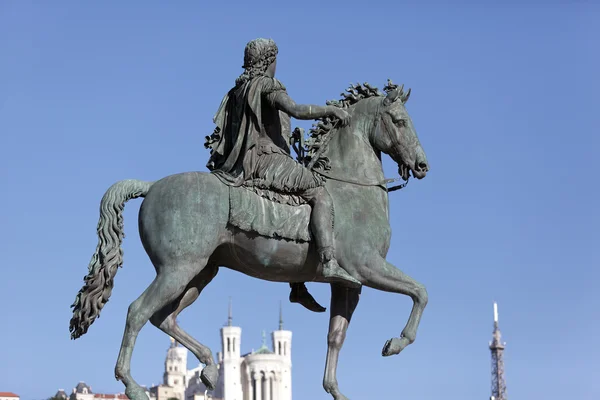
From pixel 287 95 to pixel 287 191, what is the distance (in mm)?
1017

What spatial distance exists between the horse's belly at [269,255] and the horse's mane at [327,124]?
0.98 m

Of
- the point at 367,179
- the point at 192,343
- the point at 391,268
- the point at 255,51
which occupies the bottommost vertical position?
the point at 192,343

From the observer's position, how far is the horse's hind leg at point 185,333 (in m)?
13.0

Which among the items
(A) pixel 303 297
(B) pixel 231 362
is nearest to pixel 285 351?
(B) pixel 231 362

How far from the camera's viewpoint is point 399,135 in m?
13.5

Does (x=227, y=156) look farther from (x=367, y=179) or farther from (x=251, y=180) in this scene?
(x=367, y=179)

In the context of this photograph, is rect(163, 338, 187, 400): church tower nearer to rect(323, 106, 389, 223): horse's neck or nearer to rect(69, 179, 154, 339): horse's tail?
rect(323, 106, 389, 223): horse's neck

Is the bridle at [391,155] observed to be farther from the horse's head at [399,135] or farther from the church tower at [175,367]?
the church tower at [175,367]

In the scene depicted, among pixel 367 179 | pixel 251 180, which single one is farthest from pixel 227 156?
pixel 367 179

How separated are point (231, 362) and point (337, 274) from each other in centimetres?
16708

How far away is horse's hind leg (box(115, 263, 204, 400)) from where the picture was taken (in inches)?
492

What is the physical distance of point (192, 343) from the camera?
43.1ft

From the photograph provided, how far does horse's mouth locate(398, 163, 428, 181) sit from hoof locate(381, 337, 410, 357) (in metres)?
1.78

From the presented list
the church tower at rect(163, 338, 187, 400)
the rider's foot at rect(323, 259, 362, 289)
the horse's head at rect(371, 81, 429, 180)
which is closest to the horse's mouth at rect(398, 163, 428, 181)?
the horse's head at rect(371, 81, 429, 180)
